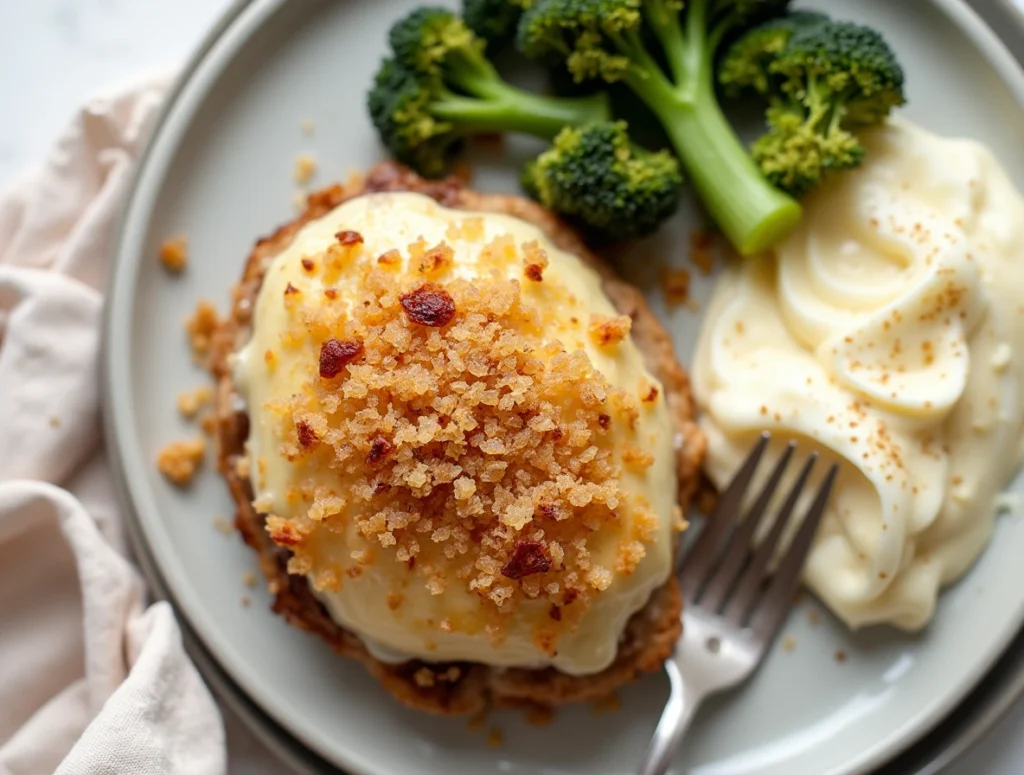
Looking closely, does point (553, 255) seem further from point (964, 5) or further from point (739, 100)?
point (964, 5)

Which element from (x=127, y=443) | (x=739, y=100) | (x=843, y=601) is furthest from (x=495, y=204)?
(x=843, y=601)

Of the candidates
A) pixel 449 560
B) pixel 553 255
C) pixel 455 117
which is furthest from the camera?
pixel 455 117

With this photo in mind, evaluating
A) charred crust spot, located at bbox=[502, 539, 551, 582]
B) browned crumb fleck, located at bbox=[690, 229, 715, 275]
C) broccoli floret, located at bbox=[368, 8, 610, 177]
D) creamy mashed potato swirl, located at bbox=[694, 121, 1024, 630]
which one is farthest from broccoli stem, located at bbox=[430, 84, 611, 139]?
charred crust spot, located at bbox=[502, 539, 551, 582]

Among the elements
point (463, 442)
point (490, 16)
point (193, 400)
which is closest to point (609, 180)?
point (490, 16)

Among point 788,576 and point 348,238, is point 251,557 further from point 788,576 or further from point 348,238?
point 788,576

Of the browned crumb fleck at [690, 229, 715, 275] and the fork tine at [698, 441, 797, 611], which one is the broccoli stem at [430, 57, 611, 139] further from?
the fork tine at [698, 441, 797, 611]

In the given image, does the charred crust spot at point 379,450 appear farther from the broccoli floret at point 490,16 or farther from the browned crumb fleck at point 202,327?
the broccoli floret at point 490,16
